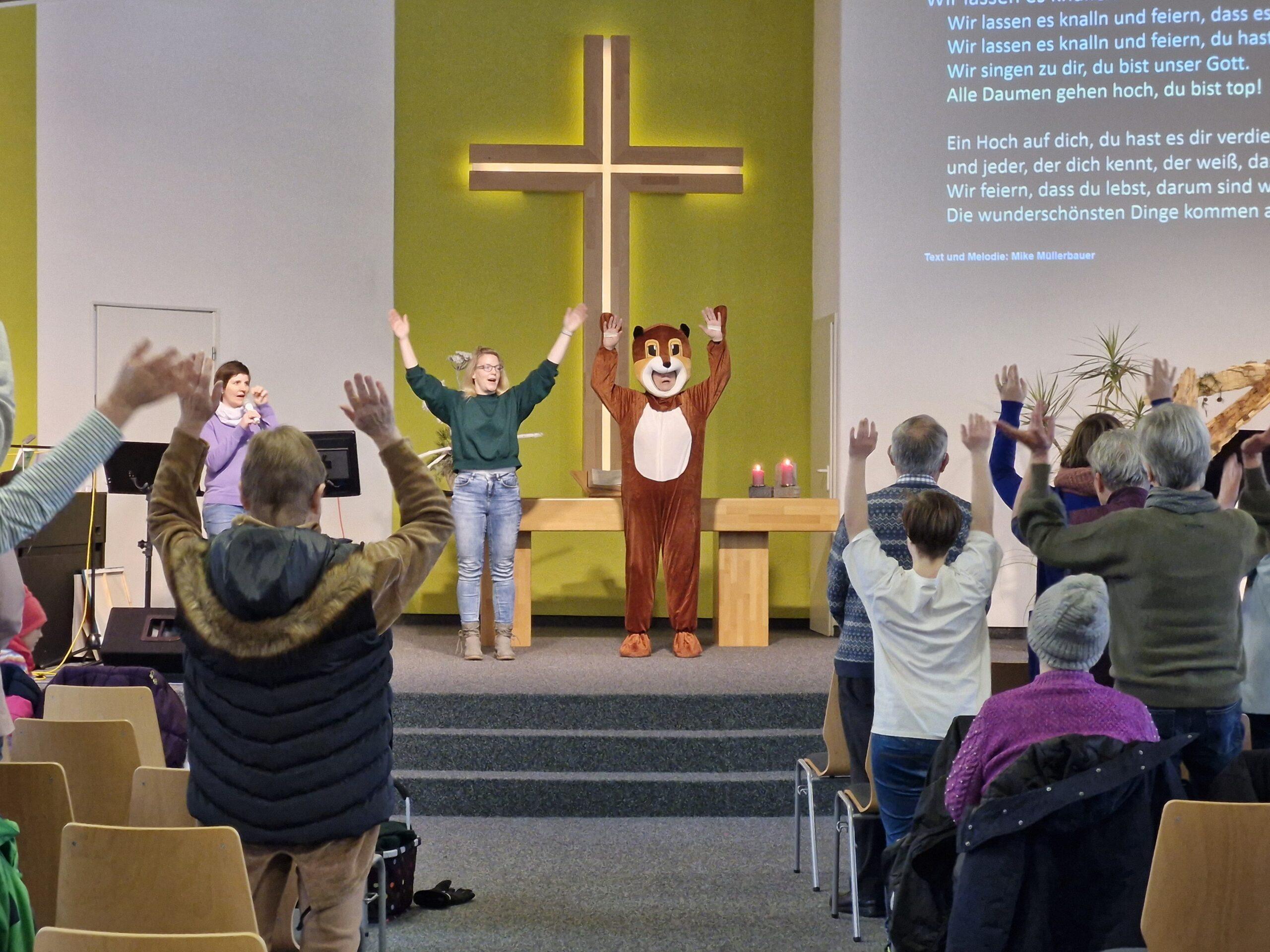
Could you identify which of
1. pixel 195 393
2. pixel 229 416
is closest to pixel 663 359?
pixel 229 416

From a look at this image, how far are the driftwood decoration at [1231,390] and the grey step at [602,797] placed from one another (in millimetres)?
2703

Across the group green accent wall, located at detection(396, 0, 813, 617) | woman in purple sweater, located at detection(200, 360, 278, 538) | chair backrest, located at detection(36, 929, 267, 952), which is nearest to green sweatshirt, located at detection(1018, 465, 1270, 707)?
chair backrest, located at detection(36, 929, 267, 952)

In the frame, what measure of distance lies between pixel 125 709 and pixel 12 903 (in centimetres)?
176

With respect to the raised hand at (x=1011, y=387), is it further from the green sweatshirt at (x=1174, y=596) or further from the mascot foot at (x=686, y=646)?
the mascot foot at (x=686, y=646)

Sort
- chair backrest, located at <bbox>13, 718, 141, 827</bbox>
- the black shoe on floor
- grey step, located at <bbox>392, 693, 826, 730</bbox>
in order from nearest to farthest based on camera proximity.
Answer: chair backrest, located at <bbox>13, 718, 141, 827</bbox>, the black shoe on floor, grey step, located at <bbox>392, 693, 826, 730</bbox>

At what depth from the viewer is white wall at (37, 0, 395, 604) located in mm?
7438

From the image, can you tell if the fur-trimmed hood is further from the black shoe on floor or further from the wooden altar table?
the wooden altar table

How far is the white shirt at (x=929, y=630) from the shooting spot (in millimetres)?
2971

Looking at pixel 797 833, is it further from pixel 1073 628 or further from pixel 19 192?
pixel 19 192

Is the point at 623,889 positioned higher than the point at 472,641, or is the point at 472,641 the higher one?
the point at 472,641

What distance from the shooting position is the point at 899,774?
3.09 m

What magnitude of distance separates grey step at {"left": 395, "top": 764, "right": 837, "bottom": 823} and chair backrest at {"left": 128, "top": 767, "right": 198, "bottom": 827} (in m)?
2.24

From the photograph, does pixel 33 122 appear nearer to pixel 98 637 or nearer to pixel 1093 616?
pixel 98 637

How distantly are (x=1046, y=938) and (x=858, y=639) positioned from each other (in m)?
1.45
